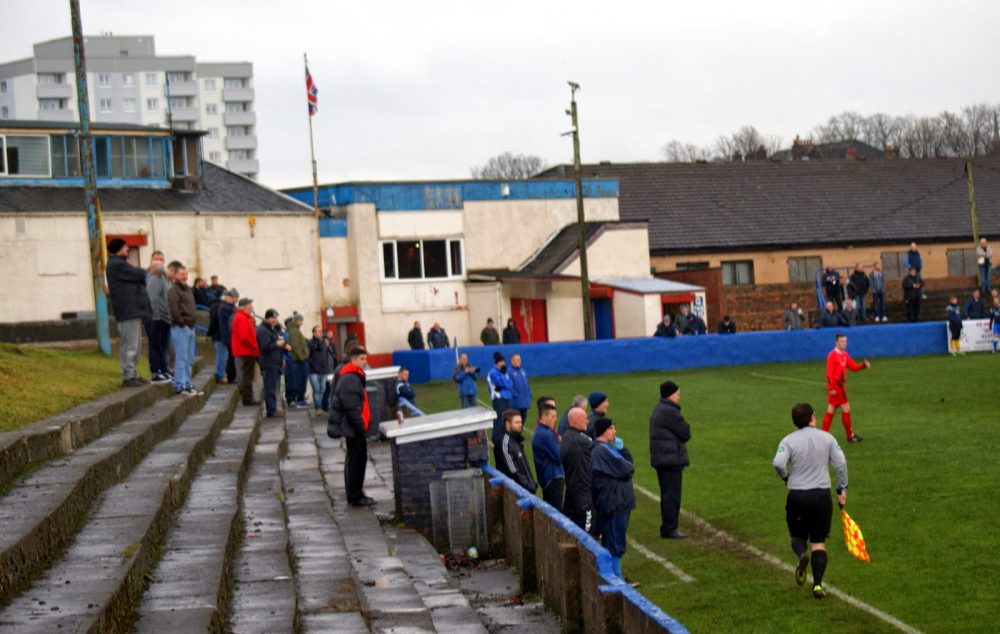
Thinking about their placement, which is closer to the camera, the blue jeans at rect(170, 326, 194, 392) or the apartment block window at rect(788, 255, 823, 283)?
the blue jeans at rect(170, 326, 194, 392)

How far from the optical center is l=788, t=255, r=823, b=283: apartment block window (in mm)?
63625

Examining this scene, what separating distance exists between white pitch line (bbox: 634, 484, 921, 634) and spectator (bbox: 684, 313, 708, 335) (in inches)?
998

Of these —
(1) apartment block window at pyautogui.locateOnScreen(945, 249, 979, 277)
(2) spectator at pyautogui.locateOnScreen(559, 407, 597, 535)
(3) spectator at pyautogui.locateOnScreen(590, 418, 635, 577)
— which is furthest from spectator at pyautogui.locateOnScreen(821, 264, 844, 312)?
(3) spectator at pyautogui.locateOnScreen(590, 418, 635, 577)

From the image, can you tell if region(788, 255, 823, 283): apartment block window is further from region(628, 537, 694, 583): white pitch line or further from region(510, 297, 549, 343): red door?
region(628, 537, 694, 583): white pitch line

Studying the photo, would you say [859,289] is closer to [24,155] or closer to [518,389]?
[518,389]

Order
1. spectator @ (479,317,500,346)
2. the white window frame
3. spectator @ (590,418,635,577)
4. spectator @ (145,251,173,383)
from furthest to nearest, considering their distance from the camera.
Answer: the white window frame
spectator @ (479,317,500,346)
spectator @ (145,251,173,383)
spectator @ (590,418,635,577)

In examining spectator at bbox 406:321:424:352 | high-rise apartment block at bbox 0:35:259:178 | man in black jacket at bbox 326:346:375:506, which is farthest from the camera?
high-rise apartment block at bbox 0:35:259:178

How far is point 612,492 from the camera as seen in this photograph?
50.6 feet

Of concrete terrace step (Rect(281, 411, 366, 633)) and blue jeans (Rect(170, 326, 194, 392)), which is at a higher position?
blue jeans (Rect(170, 326, 194, 392))

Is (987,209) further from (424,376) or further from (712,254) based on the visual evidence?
(424,376)

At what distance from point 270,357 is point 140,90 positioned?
114 meters

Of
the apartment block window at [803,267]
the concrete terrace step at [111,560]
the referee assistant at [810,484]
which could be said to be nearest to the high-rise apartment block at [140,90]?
the apartment block window at [803,267]

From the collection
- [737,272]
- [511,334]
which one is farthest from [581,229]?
[737,272]

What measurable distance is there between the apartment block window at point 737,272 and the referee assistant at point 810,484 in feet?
160
